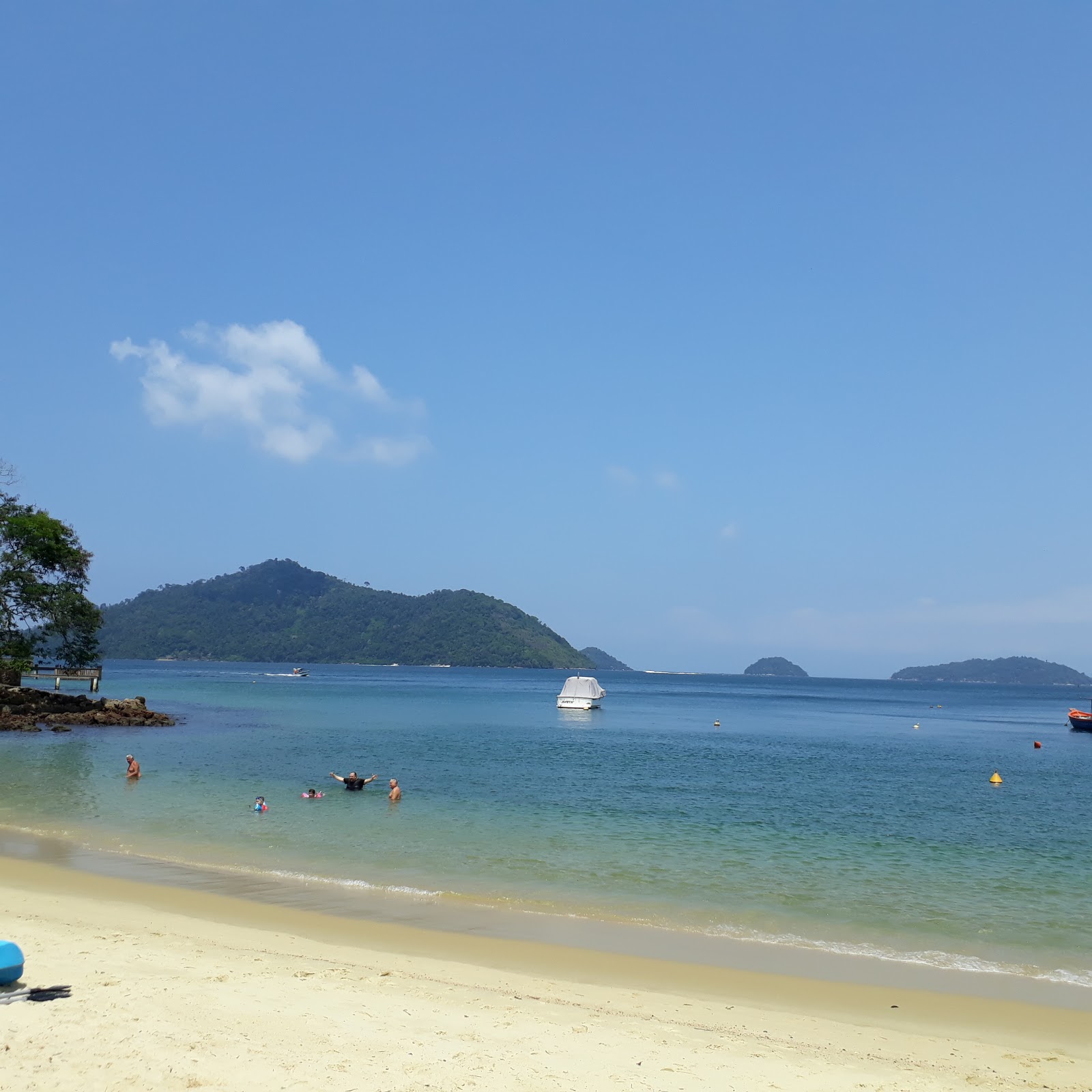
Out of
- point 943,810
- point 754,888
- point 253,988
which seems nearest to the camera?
point 253,988

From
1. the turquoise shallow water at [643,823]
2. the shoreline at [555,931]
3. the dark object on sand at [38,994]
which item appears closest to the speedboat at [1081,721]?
the turquoise shallow water at [643,823]

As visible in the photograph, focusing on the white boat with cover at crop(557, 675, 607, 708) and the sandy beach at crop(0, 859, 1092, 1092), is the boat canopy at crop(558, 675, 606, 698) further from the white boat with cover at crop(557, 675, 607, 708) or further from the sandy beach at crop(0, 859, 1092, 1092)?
the sandy beach at crop(0, 859, 1092, 1092)

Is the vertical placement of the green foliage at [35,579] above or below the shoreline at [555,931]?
above

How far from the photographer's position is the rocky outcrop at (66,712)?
44.8m

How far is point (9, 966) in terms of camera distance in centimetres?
858

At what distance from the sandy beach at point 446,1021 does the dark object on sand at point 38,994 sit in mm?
142

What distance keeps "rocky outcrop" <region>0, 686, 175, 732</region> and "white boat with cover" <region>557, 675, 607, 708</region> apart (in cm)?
3695

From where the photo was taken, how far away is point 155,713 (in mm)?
50062

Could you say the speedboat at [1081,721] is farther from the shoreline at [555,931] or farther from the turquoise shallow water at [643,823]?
the shoreline at [555,931]

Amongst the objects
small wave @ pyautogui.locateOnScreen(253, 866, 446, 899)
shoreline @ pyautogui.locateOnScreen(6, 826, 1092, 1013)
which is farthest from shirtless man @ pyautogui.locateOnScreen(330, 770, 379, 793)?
small wave @ pyautogui.locateOnScreen(253, 866, 446, 899)

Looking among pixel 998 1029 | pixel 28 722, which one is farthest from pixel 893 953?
pixel 28 722

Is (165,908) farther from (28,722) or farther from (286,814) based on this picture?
(28,722)

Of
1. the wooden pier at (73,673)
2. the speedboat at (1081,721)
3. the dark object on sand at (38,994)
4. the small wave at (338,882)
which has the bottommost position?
the speedboat at (1081,721)

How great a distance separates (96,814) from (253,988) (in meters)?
15.4
